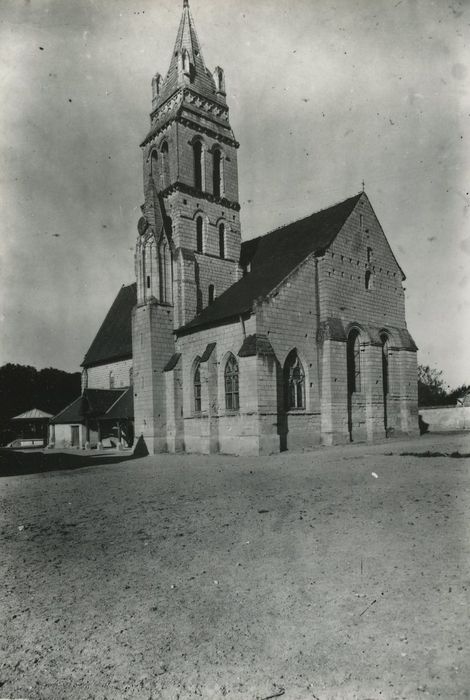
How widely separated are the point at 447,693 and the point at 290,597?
5.83 ft

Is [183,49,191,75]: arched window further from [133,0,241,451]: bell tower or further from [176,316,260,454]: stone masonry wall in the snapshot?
[176,316,260,454]: stone masonry wall

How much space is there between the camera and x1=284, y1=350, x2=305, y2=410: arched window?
21250 millimetres

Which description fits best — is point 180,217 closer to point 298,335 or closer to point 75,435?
point 298,335

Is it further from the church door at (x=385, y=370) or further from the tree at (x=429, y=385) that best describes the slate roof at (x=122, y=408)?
the tree at (x=429, y=385)

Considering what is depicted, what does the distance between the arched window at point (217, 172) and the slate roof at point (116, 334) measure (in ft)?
36.4

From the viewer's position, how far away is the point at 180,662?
3773 millimetres

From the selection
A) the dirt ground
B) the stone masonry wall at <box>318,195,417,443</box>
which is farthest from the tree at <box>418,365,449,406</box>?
the dirt ground

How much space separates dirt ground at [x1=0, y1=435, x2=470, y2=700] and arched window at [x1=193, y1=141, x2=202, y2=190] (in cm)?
2236

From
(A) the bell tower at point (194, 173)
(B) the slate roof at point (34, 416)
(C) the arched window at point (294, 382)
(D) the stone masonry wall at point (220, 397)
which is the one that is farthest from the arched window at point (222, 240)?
(B) the slate roof at point (34, 416)

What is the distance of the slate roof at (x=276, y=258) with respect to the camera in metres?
22.3

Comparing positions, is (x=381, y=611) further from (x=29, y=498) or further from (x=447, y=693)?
(x=29, y=498)

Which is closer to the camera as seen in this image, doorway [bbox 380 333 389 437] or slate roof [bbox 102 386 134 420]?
doorway [bbox 380 333 389 437]

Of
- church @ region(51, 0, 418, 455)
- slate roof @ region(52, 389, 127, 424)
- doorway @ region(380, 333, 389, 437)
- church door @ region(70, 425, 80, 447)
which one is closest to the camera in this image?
church @ region(51, 0, 418, 455)

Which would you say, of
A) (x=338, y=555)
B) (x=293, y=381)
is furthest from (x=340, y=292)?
(x=338, y=555)
